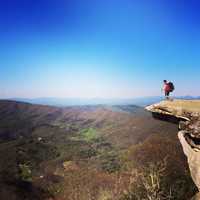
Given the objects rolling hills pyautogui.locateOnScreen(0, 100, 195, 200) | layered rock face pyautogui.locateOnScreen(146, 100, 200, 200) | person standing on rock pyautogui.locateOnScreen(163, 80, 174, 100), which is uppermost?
person standing on rock pyautogui.locateOnScreen(163, 80, 174, 100)

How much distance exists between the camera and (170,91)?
21719mm

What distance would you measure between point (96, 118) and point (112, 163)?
114 metres

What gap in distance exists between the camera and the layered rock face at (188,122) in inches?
669

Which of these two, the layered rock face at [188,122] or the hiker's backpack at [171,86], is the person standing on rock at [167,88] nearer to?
the hiker's backpack at [171,86]

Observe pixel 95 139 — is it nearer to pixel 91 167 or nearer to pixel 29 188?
pixel 91 167

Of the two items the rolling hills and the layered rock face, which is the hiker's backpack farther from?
the rolling hills

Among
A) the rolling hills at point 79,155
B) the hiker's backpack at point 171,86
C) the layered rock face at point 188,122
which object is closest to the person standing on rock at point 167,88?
the hiker's backpack at point 171,86

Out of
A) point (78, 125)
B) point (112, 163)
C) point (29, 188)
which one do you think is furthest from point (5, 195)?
point (78, 125)

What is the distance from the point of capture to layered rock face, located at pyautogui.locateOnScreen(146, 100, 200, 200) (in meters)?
17.0

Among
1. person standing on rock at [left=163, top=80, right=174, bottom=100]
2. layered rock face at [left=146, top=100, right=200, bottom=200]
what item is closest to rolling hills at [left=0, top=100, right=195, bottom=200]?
layered rock face at [left=146, top=100, right=200, bottom=200]

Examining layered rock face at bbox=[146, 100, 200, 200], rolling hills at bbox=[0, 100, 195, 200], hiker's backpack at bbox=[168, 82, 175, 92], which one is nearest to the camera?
layered rock face at bbox=[146, 100, 200, 200]

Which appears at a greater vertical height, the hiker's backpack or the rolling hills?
the hiker's backpack

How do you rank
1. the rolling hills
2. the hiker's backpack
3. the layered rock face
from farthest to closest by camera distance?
1. the rolling hills
2. the hiker's backpack
3. the layered rock face

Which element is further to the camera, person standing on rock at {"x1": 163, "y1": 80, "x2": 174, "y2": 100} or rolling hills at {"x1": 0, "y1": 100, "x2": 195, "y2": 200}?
rolling hills at {"x1": 0, "y1": 100, "x2": 195, "y2": 200}
